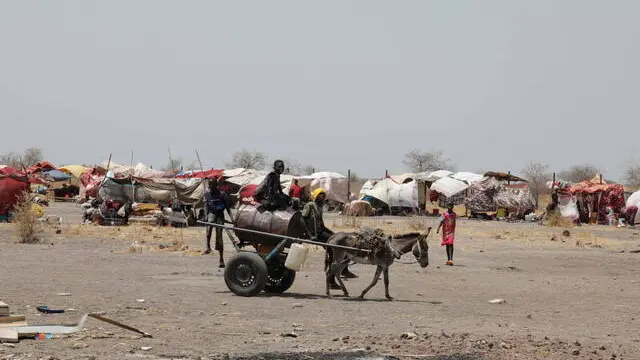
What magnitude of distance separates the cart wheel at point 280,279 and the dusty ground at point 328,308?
23cm

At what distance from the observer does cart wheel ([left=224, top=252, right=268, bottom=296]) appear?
14.6m

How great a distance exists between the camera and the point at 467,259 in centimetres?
2369

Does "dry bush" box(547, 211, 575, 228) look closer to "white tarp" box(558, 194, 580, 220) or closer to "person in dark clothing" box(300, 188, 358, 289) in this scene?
"white tarp" box(558, 194, 580, 220)

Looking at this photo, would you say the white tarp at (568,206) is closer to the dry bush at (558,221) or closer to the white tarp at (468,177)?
the dry bush at (558,221)

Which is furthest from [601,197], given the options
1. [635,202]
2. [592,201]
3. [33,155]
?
[33,155]

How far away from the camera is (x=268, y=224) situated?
15.1 meters

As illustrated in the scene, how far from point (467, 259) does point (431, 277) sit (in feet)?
16.6

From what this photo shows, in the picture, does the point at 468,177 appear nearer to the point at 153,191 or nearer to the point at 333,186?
the point at 333,186

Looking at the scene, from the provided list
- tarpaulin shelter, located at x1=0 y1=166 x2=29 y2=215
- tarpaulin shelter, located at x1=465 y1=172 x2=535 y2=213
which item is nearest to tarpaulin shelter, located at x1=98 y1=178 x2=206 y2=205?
tarpaulin shelter, located at x1=0 y1=166 x2=29 y2=215

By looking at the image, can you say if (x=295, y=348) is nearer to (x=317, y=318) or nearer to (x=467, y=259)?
(x=317, y=318)

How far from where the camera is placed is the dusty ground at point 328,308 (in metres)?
9.81

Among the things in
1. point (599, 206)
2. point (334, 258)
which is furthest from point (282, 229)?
point (599, 206)

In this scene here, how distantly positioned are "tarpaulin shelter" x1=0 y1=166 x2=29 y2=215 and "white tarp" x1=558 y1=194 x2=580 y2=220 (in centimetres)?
2482

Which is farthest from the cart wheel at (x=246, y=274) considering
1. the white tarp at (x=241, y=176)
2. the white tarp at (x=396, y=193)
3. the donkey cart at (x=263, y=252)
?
the white tarp at (x=396, y=193)
